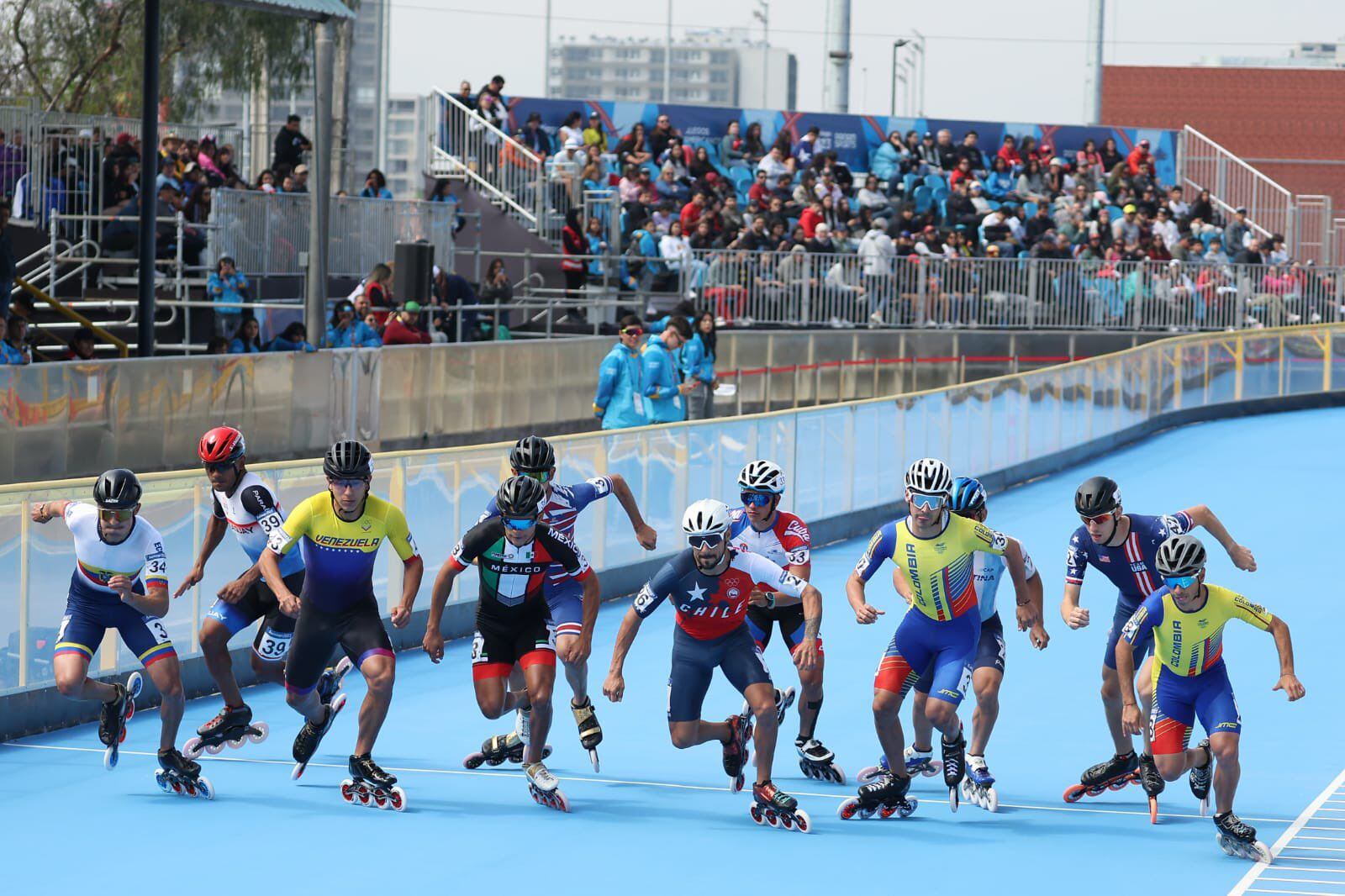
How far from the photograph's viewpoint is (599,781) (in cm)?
983

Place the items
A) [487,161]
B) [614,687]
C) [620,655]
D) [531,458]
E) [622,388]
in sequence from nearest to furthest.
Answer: [614,687], [620,655], [531,458], [622,388], [487,161]

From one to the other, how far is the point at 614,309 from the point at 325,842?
20.3 metres

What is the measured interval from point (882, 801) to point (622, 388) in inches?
352

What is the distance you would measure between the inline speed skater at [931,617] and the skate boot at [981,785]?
15 cm

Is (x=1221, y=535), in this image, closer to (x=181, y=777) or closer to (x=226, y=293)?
(x=181, y=777)

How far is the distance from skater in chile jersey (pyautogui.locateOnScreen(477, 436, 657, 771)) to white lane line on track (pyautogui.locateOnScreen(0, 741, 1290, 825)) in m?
0.14

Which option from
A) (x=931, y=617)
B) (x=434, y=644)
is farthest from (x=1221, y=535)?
(x=434, y=644)

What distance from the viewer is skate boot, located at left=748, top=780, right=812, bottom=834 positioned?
8.76 meters

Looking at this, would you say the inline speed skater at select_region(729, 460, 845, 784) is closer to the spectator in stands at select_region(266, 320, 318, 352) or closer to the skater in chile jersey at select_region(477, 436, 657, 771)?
the skater in chile jersey at select_region(477, 436, 657, 771)

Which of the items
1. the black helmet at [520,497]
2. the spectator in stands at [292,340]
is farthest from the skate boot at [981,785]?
the spectator in stands at [292,340]

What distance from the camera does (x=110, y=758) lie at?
30.5ft

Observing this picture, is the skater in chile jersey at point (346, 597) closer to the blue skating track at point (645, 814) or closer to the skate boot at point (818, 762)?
the blue skating track at point (645, 814)

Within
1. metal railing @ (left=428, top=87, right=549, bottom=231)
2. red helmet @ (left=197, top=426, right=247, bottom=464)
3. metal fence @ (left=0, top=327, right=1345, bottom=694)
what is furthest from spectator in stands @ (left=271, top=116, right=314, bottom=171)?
red helmet @ (left=197, top=426, right=247, bottom=464)

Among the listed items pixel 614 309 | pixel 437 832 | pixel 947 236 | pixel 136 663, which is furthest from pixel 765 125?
pixel 437 832
